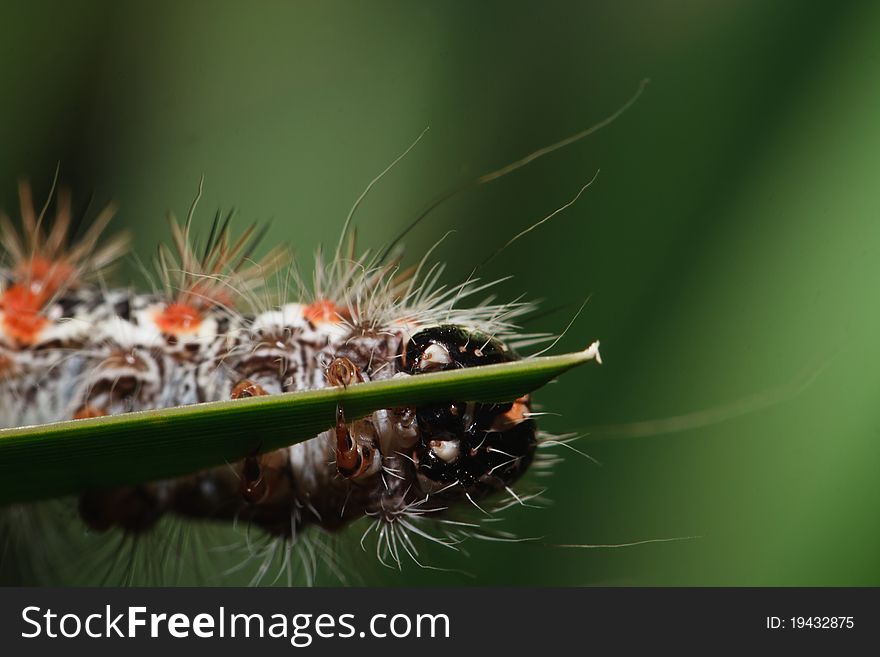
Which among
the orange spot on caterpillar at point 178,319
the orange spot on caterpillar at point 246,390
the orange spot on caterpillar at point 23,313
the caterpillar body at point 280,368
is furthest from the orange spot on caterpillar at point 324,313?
the orange spot on caterpillar at point 23,313

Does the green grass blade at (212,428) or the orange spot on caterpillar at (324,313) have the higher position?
the orange spot on caterpillar at (324,313)

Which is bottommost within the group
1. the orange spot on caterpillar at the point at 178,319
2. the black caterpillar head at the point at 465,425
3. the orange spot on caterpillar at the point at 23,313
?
the black caterpillar head at the point at 465,425

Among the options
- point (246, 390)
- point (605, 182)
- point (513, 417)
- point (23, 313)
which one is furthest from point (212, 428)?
point (605, 182)

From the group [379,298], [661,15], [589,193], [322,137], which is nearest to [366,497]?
[379,298]

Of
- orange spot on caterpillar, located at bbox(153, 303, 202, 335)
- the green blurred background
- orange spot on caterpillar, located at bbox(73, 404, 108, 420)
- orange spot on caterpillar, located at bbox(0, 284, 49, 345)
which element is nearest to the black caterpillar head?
the green blurred background

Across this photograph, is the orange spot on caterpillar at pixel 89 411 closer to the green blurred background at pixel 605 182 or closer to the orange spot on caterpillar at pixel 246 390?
the orange spot on caterpillar at pixel 246 390

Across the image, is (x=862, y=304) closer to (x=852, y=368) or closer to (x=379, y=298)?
(x=852, y=368)

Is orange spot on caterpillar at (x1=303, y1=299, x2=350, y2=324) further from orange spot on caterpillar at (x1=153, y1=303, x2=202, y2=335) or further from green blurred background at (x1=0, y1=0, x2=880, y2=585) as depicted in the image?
green blurred background at (x1=0, y1=0, x2=880, y2=585)
